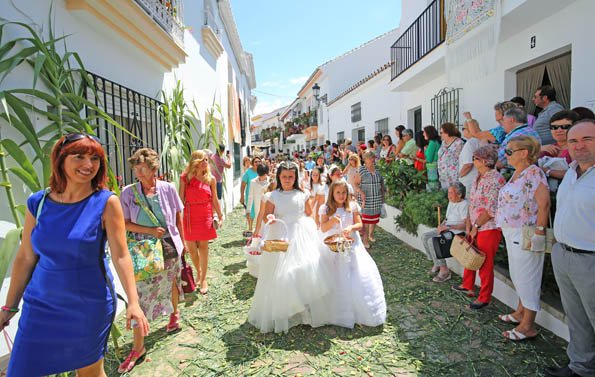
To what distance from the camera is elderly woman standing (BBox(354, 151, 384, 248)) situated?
6.38 metres

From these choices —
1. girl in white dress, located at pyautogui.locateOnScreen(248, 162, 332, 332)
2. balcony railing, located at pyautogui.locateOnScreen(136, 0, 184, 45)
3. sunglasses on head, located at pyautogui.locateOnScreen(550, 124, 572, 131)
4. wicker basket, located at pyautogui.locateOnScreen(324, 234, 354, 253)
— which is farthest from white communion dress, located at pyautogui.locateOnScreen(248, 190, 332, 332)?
balcony railing, located at pyautogui.locateOnScreen(136, 0, 184, 45)

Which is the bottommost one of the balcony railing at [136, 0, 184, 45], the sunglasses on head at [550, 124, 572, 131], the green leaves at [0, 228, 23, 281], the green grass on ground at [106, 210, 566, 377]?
the green grass on ground at [106, 210, 566, 377]

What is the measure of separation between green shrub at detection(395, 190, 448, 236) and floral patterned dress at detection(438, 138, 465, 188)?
1.04ft

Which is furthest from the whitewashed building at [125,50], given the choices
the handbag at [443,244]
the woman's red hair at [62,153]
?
the handbag at [443,244]

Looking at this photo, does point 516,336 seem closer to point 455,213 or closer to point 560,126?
point 455,213

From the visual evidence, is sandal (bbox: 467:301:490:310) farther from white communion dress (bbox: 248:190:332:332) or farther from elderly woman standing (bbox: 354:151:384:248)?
elderly woman standing (bbox: 354:151:384:248)

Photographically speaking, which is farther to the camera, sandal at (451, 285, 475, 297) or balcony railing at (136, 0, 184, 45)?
balcony railing at (136, 0, 184, 45)

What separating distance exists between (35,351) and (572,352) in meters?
3.73

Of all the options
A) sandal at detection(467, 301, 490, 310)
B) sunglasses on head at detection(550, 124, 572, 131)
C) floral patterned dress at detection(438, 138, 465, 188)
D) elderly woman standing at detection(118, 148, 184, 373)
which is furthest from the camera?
floral patterned dress at detection(438, 138, 465, 188)

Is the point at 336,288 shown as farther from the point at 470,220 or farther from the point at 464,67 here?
the point at 464,67

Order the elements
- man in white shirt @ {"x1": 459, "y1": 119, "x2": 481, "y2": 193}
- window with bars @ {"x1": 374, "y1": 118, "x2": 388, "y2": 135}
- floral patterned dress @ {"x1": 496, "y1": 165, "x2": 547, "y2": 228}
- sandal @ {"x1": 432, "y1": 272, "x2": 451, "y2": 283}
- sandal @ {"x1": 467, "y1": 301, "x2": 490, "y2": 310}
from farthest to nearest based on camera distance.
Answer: window with bars @ {"x1": 374, "y1": 118, "x2": 388, "y2": 135}
man in white shirt @ {"x1": 459, "y1": 119, "x2": 481, "y2": 193}
sandal @ {"x1": 432, "y1": 272, "x2": 451, "y2": 283}
sandal @ {"x1": 467, "y1": 301, "x2": 490, "y2": 310}
floral patterned dress @ {"x1": 496, "y1": 165, "x2": 547, "y2": 228}

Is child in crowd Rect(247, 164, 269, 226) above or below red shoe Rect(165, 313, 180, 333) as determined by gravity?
above

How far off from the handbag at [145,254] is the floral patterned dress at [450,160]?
443 cm

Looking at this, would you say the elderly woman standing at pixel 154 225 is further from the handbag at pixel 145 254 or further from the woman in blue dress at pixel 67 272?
the woman in blue dress at pixel 67 272
